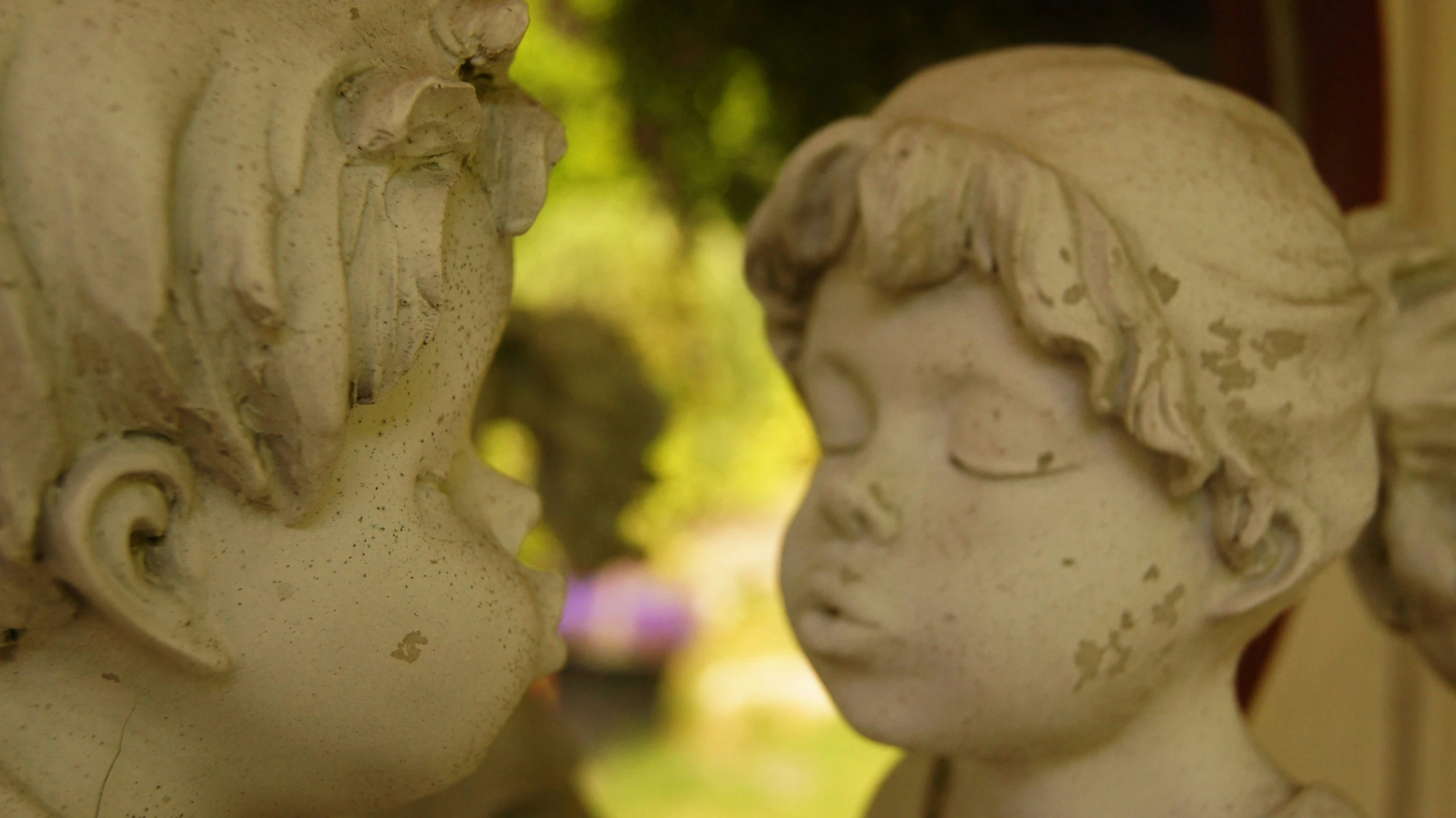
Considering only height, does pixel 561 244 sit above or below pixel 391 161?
below

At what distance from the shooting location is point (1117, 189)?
0.92 metres

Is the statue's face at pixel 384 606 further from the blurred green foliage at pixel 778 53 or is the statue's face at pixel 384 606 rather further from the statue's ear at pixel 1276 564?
the blurred green foliage at pixel 778 53

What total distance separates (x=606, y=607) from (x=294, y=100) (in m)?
2.07

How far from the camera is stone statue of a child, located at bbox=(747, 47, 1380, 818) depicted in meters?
0.89

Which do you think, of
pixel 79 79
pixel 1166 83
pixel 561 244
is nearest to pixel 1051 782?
pixel 1166 83

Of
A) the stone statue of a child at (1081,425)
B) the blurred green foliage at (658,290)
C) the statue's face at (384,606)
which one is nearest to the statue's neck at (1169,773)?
the stone statue of a child at (1081,425)

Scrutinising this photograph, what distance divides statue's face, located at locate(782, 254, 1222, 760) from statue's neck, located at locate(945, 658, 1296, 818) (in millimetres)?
32

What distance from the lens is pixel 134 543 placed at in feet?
2.22

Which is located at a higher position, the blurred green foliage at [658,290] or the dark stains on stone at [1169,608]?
the dark stains on stone at [1169,608]

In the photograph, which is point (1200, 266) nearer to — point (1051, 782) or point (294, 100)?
point (1051, 782)

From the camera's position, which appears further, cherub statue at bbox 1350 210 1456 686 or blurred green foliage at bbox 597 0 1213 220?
blurred green foliage at bbox 597 0 1213 220

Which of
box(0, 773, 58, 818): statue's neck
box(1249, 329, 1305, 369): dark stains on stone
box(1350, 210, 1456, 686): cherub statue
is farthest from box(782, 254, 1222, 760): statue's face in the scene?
box(0, 773, 58, 818): statue's neck

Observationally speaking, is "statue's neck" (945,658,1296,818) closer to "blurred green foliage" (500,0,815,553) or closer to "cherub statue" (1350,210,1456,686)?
"cherub statue" (1350,210,1456,686)

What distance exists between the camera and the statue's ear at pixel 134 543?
0.64 meters
